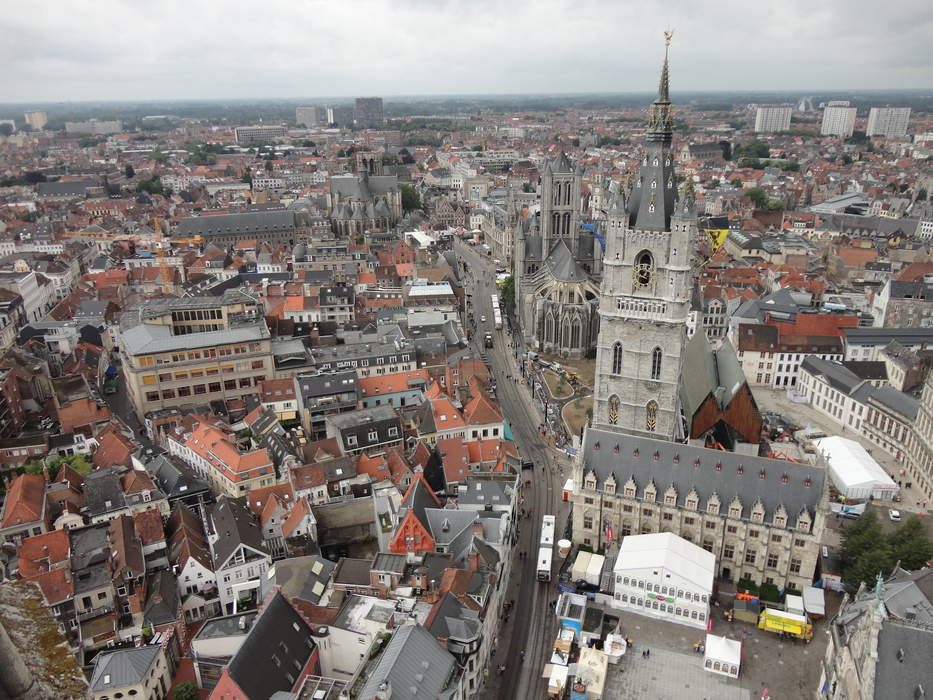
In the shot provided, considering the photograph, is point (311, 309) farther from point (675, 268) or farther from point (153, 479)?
point (675, 268)

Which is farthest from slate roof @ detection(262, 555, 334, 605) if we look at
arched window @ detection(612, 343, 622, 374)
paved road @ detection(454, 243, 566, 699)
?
arched window @ detection(612, 343, 622, 374)

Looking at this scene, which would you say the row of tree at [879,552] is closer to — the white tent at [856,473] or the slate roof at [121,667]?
the white tent at [856,473]

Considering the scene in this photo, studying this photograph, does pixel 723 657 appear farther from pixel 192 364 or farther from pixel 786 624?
pixel 192 364

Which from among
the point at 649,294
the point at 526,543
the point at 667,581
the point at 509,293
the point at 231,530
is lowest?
the point at 526,543

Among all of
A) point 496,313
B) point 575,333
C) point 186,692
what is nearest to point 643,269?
point 575,333

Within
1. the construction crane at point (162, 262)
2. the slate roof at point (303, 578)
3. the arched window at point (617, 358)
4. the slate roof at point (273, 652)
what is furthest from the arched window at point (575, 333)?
the construction crane at point (162, 262)

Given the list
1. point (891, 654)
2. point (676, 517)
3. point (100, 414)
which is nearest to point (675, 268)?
point (676, 517)

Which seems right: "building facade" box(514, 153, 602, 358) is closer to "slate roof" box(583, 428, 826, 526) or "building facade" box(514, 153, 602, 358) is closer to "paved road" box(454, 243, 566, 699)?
"paved road" box(454, 243, 566, 699)
